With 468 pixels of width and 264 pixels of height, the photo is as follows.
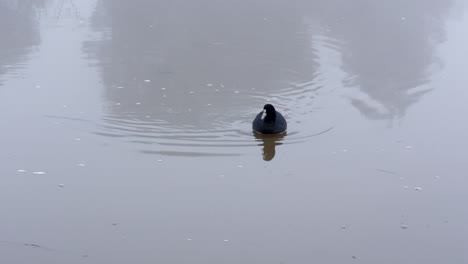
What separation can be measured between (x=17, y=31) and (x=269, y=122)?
8.31m

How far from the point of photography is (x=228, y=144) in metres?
9.96

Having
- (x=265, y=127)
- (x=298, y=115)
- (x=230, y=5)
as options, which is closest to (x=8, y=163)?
(x=265, y=127)

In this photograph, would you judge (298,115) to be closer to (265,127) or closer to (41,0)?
(265,127)

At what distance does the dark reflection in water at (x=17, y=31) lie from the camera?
45.9 feet

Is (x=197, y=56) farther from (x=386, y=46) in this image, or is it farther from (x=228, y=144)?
(x=228, y=144)

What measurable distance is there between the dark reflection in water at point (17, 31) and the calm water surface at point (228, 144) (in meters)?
0.08

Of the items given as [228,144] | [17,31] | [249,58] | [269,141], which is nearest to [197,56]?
[249,58]

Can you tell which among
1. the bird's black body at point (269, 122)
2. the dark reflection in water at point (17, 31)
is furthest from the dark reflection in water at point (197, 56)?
the dark reflection in water at point (17, 31)

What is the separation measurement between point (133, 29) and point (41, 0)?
4.55 m

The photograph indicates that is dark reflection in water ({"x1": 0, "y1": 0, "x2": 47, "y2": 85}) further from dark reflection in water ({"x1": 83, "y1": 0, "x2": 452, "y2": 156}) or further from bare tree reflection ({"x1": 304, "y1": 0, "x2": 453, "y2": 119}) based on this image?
bare tree reflection ({"x1": 304, "y1": 0, "x2": 453, "y2": 119})

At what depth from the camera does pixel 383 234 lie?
7699 millimetres

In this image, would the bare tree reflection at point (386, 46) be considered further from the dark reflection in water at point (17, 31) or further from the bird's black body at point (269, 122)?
the dark reflection in water at point (17, 31)

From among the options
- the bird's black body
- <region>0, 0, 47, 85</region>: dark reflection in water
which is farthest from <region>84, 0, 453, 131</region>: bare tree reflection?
<region>0, 0, 47, 85</region>: dark reflection in water

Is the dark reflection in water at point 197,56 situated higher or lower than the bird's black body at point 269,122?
higher
